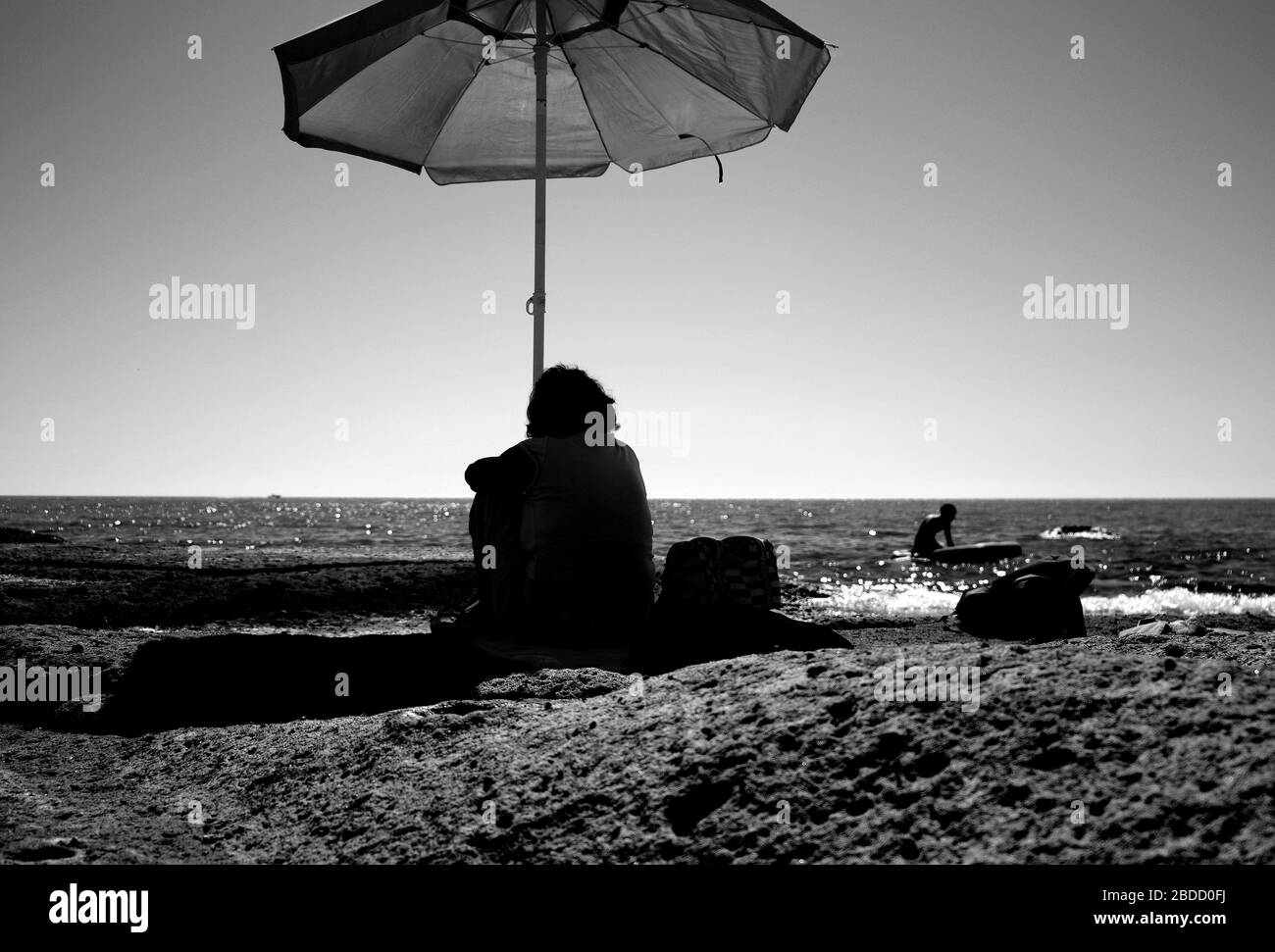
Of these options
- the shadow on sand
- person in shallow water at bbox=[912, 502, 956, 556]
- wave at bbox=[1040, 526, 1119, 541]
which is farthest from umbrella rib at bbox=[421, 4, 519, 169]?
wave at bbox=[1040, 526, 1119, 541]

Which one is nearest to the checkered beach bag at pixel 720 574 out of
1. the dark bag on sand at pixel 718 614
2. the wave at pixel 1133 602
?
the dark bag on sand at pixel 718 614

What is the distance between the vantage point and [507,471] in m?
3.93

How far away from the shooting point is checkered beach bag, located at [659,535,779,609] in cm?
388

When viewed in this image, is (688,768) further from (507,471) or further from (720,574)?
(507,471)

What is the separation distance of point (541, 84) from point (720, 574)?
2.88 meters

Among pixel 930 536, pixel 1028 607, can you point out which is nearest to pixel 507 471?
pixel 1028 607

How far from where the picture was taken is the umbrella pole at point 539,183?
16.0 ft

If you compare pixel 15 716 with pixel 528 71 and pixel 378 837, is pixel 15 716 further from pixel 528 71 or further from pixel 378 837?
pixel 528 71

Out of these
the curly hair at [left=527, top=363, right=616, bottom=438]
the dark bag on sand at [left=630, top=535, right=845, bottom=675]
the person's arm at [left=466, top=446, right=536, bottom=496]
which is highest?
the curly hair at [left=527, top=363, right=616, bottom=438]

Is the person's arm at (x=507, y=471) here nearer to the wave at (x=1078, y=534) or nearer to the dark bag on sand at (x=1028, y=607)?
the dark bag on sand at (x=1028, y=607)

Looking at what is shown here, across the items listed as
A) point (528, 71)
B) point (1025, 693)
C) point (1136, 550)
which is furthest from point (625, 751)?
point (1136, 550)

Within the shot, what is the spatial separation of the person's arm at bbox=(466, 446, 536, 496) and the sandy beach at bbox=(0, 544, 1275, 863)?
952mm

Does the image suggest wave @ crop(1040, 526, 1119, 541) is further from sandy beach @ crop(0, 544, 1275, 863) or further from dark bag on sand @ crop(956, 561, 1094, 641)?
sandy beach @ crop(0, 544, 1275, 863)
